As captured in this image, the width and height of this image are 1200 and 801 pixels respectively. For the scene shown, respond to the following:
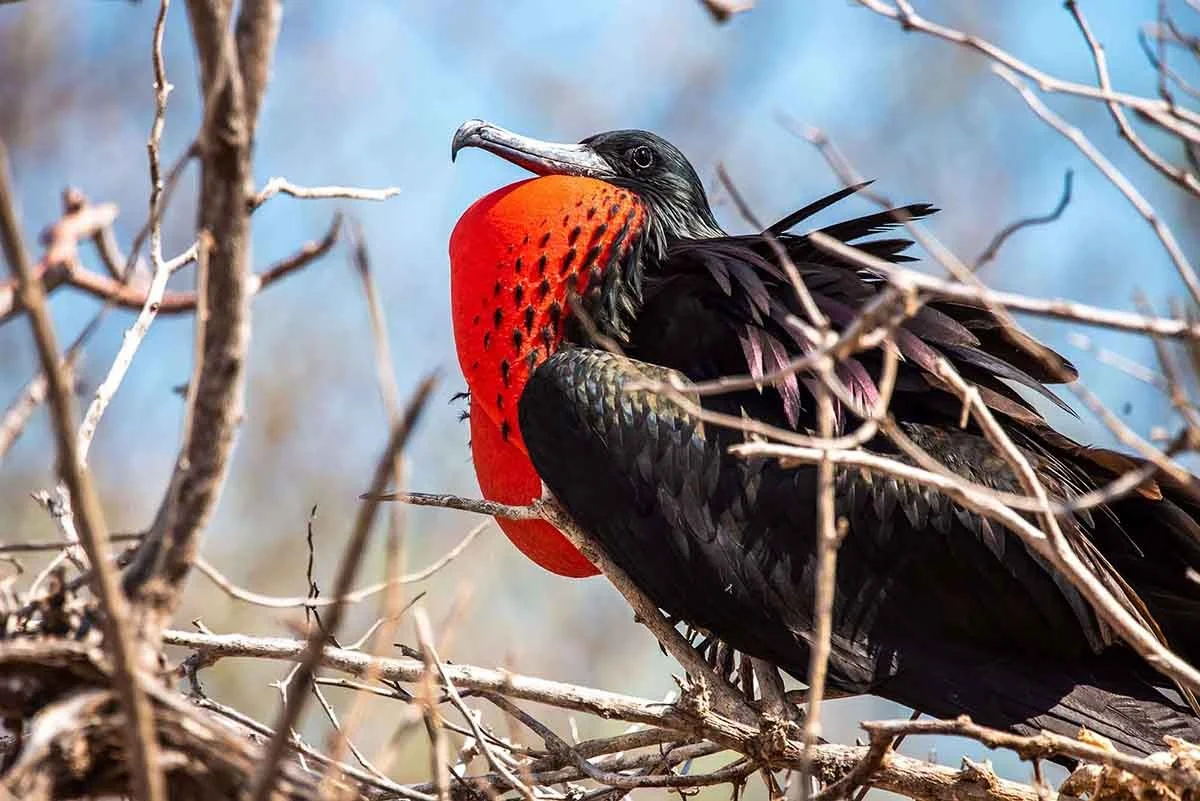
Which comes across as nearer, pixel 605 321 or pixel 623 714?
pixel 623 714

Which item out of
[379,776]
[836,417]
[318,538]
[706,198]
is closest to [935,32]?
[836,417]

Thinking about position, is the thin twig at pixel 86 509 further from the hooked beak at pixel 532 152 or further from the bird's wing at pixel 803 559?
the hooked beak at pixel 532 152

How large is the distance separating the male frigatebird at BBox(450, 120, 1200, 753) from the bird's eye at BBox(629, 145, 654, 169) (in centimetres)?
65

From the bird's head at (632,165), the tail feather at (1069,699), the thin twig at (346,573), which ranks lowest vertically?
the tail feather at (1069,699)

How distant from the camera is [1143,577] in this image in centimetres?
281

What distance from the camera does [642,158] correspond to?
3518 mm

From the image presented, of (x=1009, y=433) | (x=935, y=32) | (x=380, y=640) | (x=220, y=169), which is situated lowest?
(x=380, y=640)

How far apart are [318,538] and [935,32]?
5679 mm

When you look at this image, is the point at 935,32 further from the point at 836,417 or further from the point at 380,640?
the point at 380,640

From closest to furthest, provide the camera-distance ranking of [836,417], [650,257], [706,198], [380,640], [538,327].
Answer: [380,640] < [836,417] < [538,327] < [650,257] < [706,198]

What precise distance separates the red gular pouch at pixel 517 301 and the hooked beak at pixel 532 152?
0.23 metres

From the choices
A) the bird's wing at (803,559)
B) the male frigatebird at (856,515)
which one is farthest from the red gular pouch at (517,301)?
the bird's wing at (803,559)

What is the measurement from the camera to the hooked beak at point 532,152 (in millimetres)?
3301

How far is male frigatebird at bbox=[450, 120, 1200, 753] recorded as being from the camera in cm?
271
